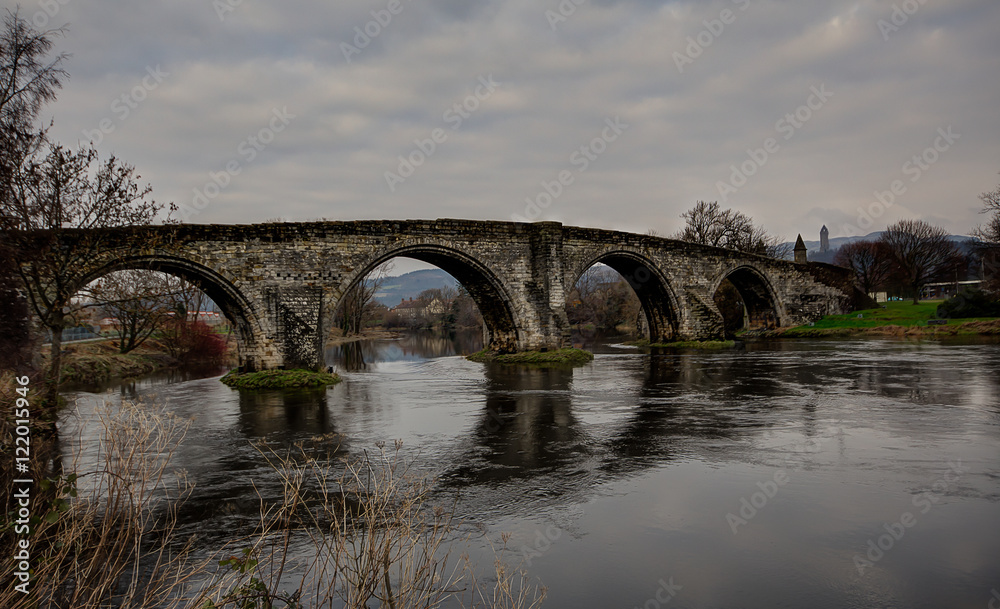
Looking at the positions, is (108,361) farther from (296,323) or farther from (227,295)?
(296,323)

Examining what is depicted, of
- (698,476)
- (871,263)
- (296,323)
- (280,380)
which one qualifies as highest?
(871,263)

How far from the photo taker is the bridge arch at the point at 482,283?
21.6 m

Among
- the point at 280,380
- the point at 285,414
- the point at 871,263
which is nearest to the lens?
the point at 285,414

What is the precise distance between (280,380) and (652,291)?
2026 cm

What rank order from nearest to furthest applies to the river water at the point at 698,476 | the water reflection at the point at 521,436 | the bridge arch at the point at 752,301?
the river water at the point at 698,476 → the water reflection at the point at 521,436 → the bridge arch at the point at 752,301

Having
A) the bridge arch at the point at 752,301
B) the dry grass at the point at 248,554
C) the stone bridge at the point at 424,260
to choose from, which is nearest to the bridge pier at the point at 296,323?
the stone bridge at the point at 424,260

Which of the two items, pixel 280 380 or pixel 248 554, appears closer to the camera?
pixel 248 554

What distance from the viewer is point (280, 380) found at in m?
17.8

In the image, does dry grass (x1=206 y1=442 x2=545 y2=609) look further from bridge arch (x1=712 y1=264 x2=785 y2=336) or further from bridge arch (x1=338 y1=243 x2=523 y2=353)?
bridge arch (x1=712 y1=264 x2=785 y2=336)

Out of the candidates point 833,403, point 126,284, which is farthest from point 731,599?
point 126,284

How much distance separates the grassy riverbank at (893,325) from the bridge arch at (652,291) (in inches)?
420

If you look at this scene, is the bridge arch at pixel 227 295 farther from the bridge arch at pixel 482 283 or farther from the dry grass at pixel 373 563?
the dry grass at pixel 373 563

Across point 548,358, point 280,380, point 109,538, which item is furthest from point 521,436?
point 548,358

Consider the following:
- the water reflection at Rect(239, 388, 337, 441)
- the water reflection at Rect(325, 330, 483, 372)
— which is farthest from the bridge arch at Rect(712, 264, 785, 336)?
the water reflection at Rect(239, 388, 337, 441)
